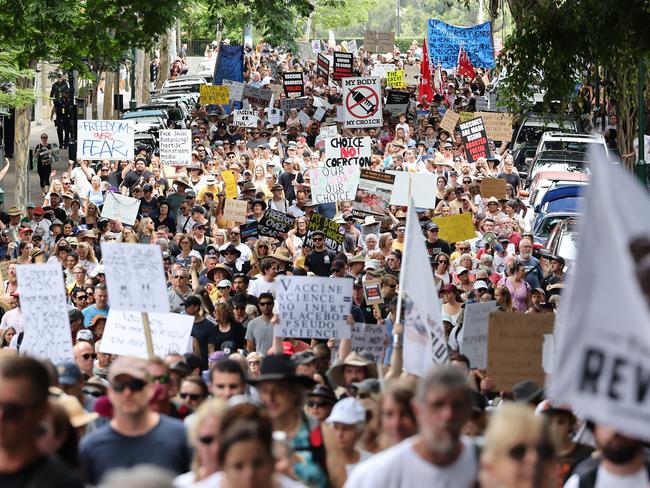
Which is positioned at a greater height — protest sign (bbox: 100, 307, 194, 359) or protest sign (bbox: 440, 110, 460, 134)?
protest sign (bbox: 440, 110, 460, 134)

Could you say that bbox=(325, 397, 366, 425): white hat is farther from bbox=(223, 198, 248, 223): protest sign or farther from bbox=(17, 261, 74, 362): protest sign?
bbox=(223, 198, 248, 223): protest sign

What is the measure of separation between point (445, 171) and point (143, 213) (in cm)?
602

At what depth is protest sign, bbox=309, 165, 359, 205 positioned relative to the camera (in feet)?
69.6

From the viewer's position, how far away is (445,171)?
2606cm

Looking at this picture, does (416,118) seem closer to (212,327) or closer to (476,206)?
(476,206)

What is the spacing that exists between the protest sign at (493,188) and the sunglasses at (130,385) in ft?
52.7

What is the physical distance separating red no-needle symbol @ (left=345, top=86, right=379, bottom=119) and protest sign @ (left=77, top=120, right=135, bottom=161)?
4.02 m

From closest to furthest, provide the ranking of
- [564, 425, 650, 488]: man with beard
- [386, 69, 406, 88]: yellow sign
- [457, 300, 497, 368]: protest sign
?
[564, 425, 650, 488]: man with beard → [457, 300, 497, 368]: protest sign → [386, 69, 406, 88]: yellow sign

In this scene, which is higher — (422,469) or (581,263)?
(581,263)

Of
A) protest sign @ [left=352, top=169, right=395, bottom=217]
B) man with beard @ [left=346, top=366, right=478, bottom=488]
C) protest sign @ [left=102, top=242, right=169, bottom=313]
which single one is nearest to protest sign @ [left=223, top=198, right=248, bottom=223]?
protest sign @ [left=352, top=169, right=395, bottom=217]

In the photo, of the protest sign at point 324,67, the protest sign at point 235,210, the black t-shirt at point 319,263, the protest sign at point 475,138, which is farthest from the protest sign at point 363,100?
the protest sign at point 324,67

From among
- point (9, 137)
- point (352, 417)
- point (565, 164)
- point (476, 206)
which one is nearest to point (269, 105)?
point (9, 137)

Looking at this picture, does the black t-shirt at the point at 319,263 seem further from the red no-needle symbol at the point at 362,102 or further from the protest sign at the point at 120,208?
the red no-needle symbol at the point at 362,102

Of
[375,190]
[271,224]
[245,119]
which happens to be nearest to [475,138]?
[375,190]
